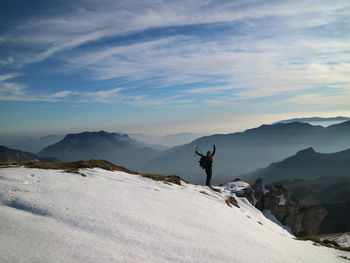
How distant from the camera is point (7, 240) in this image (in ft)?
22.4

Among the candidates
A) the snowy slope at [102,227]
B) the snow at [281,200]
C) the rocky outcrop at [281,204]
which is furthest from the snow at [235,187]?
the snowy slope at [102,227]

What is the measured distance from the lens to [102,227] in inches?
361

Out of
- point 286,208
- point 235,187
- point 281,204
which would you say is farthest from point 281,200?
point 235,187

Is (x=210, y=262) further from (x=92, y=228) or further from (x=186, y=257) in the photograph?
(x=92, y=228)

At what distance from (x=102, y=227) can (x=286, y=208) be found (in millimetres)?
43029

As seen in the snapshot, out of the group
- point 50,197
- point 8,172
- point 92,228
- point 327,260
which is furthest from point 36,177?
point 327,260

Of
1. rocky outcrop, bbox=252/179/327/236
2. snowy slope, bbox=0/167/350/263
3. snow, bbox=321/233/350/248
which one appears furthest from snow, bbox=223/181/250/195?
snowy slope, bbox=0/167/350/263

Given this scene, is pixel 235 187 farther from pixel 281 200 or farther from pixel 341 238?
pixel 341 238

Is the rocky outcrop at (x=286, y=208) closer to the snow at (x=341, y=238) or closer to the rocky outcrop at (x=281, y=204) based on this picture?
the rocky outcrop at (x=281, y=204)

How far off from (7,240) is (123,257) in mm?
3444

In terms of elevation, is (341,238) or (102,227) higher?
(102,227)

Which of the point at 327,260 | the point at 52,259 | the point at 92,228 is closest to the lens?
the point at 52,259

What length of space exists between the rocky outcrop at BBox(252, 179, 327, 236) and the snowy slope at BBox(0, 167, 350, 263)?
2745 cm

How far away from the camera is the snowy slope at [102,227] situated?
705 centimetres
